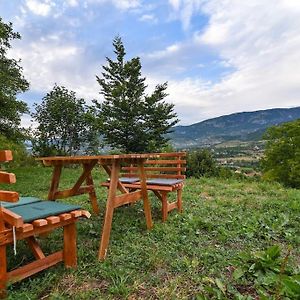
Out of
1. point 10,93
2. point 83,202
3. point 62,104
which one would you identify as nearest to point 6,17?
point 10,93

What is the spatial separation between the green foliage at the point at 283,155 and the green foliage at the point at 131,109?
937cm

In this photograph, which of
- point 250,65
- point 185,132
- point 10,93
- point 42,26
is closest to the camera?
point 42,26

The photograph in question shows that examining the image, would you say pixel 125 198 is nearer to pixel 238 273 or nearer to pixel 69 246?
pixel 69 246

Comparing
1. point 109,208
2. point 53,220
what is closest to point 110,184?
point 109,208

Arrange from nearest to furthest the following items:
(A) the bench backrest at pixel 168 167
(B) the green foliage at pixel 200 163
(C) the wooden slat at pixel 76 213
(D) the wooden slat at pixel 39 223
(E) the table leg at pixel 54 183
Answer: (D) the wooden slat at pixel 39 223, (C) the wooden slat at pixel 76 213, (E) the table leg at pixel 54 183, (A) the bench backrest at pixel 168 167, (B) the green foliage at pixel 200 163

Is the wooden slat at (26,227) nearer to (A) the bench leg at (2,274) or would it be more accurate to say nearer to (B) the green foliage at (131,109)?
(A) the bench leg at (2,274)

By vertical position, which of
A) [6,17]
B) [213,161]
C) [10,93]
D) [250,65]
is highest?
[6,17]

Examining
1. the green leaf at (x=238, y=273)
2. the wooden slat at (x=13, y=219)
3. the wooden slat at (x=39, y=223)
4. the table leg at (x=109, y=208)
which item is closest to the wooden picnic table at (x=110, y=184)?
the table leg at (x=109, y=208)

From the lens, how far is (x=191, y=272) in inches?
101

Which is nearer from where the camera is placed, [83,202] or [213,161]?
[83,202]

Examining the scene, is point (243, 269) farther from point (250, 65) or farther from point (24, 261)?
point (250, 65)

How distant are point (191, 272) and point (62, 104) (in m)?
17.0

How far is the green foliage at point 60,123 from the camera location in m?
17.4

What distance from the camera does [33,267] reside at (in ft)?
7.69
